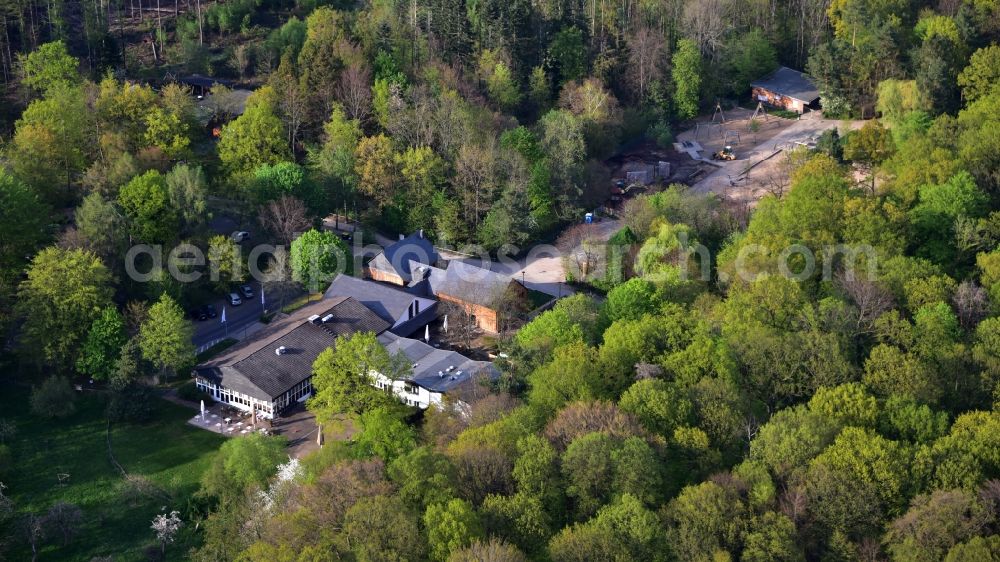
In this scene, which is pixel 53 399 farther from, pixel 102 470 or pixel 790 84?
pixel 790 84

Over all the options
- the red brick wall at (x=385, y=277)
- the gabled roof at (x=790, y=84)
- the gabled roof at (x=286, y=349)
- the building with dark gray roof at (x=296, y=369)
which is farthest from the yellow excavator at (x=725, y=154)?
the building with dark gray roof at (x=296, y=369)

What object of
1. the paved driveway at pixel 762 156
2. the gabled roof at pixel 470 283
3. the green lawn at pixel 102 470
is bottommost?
the green lawn at pixel 102 470

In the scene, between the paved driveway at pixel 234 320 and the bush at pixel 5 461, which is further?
the paved driveway at pixel 234 320

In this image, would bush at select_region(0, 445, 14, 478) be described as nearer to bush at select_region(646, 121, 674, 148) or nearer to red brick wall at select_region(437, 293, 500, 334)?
red brick wall at select_region(437, 293, 500, 334)

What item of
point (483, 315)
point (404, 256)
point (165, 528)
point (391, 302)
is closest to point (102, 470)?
point (165, 528)

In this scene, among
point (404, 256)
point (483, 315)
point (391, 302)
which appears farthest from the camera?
point (404, 256)

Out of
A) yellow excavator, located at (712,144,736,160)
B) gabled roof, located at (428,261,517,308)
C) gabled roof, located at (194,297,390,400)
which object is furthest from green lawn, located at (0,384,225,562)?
yellow excavator, located at (712,144,736,160)

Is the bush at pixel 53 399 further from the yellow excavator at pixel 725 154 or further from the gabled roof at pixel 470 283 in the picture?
the yellow excavator at pixel 725 154
